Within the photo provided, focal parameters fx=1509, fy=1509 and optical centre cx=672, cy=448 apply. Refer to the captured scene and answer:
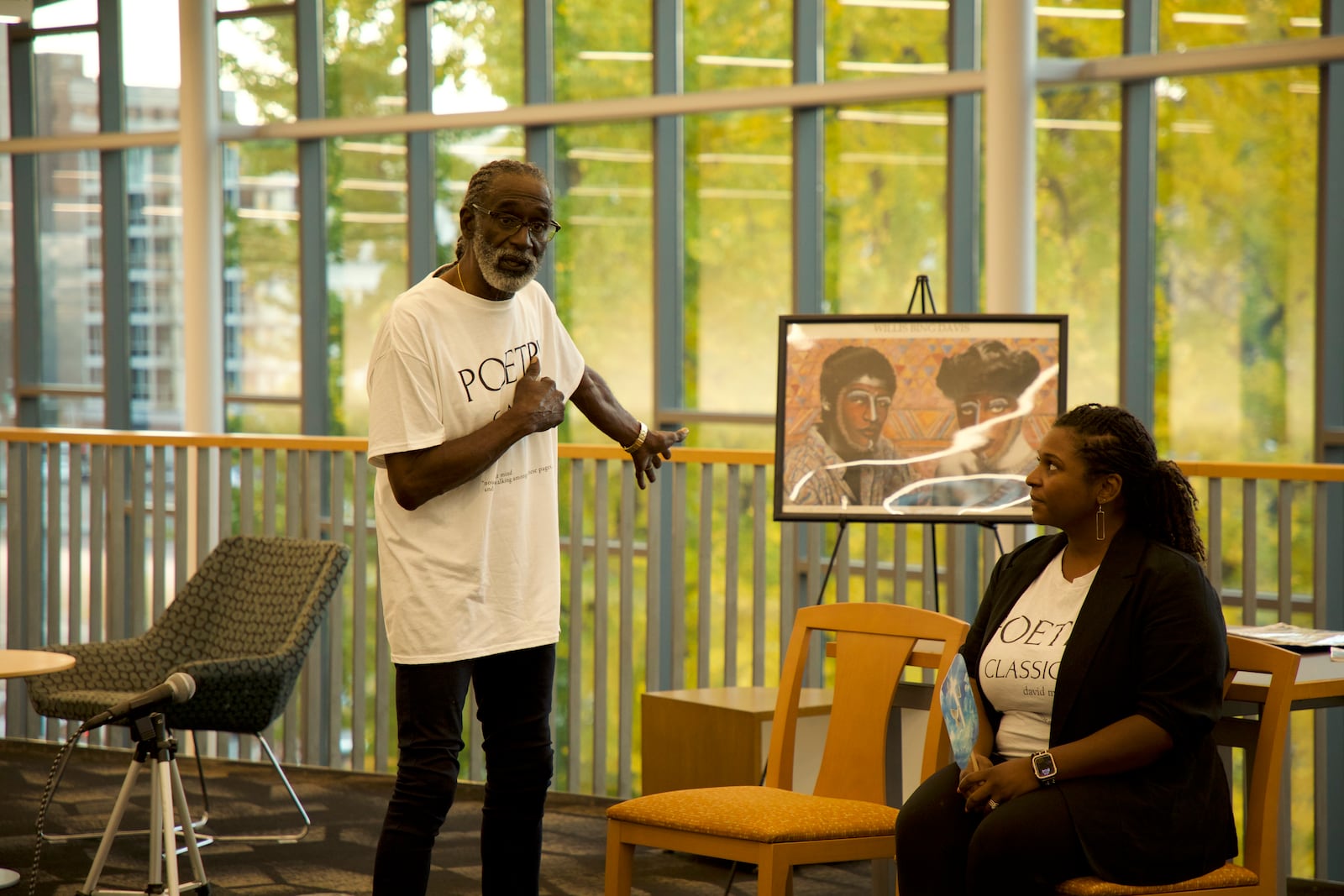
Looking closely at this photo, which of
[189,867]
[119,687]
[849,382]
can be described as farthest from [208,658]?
[849,382]

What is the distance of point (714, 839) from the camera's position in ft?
8.71

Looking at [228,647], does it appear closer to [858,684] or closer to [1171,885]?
[858,684]

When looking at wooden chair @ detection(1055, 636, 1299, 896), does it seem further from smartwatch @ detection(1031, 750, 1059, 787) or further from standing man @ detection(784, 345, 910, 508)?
standing man @ detection(784, 345, 910, 508)

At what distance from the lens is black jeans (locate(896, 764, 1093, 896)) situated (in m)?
2.35

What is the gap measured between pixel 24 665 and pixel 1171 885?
2469 millimetres

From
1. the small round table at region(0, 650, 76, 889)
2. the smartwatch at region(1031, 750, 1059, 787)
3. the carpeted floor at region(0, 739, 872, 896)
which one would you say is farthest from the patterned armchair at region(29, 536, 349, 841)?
the smartwatch at region(1031, 750, 1059, 787)

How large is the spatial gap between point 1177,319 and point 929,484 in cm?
233

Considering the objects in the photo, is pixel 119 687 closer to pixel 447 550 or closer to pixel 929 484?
pixel 447 550

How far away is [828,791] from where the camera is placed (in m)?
2.99

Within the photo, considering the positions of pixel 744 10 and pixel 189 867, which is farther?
pixel 744 10

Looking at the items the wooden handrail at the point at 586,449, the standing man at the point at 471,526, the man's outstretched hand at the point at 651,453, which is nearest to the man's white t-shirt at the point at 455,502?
the standing man at the point at 471,526

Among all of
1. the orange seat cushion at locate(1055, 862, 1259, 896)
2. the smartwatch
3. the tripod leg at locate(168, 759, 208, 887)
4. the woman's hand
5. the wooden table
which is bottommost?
the tripod leg at locate(168, 759, 208, 887)

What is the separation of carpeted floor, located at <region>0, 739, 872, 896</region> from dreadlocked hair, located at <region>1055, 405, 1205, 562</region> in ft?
5.05

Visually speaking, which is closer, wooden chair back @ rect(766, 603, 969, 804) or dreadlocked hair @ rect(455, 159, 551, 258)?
dreadlocked hair @ rect(455, 159, 551, 258)
